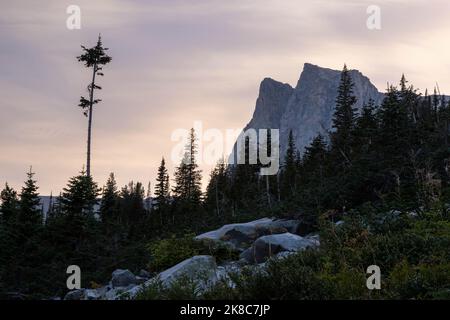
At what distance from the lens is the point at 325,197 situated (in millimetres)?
A: 16891

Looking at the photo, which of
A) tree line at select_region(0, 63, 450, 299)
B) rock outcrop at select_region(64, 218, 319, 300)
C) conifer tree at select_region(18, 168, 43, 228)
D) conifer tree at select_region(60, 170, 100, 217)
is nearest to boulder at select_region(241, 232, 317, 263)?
rock outcrop at select_region(64, 218, 319, 300)

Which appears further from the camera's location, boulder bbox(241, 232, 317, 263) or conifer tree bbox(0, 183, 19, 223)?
Result: conifer tree bbox(0, 183, 19, 223)

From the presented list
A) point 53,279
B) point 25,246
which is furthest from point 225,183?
point 53,279

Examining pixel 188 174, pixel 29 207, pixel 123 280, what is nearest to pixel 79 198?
pixel 29 207

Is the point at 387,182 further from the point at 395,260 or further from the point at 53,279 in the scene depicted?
the point at 53,279

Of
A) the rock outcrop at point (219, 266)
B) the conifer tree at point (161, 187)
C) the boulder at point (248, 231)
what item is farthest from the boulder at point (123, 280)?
the conifer tree at point (161, 187)

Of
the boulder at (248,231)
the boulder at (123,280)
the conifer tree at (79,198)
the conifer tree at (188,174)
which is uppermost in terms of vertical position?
the conifer tree at (188,174)

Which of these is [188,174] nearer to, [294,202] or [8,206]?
[8,206]

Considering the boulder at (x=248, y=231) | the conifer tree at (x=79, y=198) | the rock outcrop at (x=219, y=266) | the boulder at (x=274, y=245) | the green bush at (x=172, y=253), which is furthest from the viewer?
the conifer tree at (x=79, y=198)

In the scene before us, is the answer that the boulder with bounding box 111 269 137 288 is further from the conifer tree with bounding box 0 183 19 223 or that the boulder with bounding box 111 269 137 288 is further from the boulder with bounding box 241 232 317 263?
the conifer tree with bounding box 0 183 19 223

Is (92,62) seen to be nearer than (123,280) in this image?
Answer: No

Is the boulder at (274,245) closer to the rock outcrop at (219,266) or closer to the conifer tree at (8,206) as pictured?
the rock outcrop at (219,266)

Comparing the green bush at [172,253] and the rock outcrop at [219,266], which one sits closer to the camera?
the rock outcrop at [219,266]
